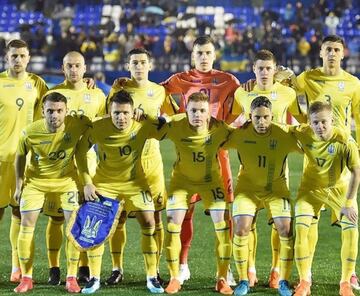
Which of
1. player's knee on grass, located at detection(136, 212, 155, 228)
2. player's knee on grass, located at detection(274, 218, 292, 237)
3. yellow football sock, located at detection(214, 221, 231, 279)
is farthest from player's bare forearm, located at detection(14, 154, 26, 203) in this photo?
player's knee on grass, located at detection(274, 218, 292, 237)

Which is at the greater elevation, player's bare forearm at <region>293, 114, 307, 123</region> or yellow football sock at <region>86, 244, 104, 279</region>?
player's bare forearm at <region>293, 114, 307, 123</region>

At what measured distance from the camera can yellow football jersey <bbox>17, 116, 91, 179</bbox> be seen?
896cm

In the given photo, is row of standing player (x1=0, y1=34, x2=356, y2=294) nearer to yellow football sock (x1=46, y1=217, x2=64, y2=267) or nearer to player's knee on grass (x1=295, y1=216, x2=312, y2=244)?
yellow football sock (x1=46, y1=217, x2=64, y2=267)

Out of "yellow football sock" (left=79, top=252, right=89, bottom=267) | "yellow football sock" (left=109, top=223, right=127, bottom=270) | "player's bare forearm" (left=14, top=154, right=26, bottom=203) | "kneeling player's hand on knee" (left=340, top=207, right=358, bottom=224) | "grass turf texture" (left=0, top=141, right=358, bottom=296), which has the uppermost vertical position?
"player's bare forearm" (left=14, top=154, right=26, bottom=203)

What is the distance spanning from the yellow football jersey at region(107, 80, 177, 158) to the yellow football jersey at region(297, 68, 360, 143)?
1.35 m

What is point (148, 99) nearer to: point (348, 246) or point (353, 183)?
point (353, 183)

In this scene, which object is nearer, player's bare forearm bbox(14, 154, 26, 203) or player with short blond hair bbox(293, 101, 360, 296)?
player with short blond hair bbox(293, 101, 360, 296)

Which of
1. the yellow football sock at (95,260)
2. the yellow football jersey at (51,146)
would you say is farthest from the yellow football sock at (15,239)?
the yellow football sock at (95,260)

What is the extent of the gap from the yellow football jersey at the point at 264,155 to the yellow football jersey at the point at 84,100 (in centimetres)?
130

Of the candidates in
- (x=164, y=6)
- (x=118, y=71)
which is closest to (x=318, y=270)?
(x=118, y=71)

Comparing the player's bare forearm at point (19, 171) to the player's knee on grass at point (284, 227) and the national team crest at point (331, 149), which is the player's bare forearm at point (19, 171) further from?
the national team crest at point (331, 149)

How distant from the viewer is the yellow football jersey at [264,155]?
8.84 metres

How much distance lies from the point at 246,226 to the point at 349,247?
88 cm

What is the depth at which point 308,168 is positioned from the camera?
8.89m
